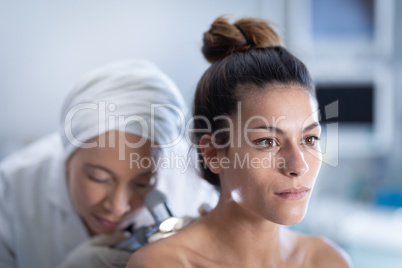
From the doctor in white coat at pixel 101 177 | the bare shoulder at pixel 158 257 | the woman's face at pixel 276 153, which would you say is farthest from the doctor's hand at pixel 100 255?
the woman's face at pixel 276 153

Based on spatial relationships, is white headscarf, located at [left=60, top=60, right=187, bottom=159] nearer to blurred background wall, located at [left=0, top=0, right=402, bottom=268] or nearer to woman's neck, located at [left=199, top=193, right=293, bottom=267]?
blurred background wall, located at [left=0, top=0, right=402, bottom=268]

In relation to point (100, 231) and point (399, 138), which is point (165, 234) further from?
point (399, 138)

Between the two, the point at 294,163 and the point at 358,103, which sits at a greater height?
the point at 294,163

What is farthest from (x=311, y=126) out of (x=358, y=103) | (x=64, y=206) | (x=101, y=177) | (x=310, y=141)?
(x=358, y=103)

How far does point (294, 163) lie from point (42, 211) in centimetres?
54

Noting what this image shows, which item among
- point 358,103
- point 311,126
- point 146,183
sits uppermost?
point 311,126

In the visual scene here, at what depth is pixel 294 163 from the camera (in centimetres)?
50

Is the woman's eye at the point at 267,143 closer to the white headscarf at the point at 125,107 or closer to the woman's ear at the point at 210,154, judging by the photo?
the woman's ear at the point at 210,154

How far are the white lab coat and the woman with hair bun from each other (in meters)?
0.16

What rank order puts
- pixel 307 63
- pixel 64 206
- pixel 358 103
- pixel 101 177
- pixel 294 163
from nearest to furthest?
pixel 294 163 < pixel 307 63 < pixel 101 177 < pixel 64 206 < pixel 358 103

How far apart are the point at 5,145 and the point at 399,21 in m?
1.51

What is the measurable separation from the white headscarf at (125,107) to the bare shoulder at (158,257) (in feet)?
0.63

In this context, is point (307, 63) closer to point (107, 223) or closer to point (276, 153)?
point (276, 153)

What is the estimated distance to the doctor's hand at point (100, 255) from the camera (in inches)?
26.4
